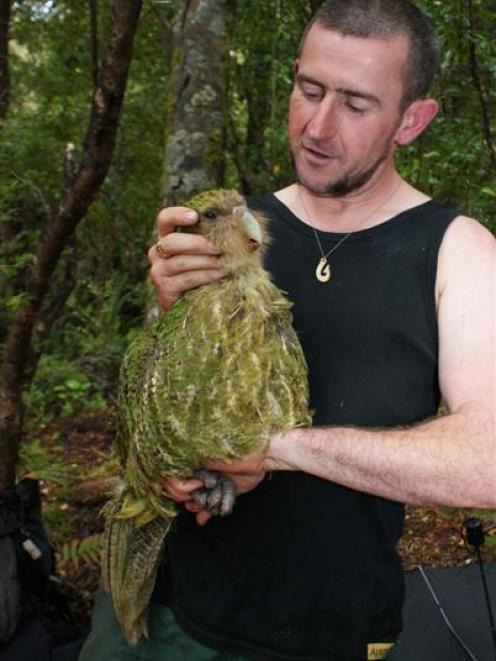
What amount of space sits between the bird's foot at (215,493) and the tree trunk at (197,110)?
2410 millimetres

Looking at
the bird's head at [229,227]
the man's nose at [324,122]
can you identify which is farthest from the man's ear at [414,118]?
the bird's head at [229,227]

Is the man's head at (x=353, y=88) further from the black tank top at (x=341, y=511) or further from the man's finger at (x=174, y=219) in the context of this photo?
the man's finger at (x=174, y=219)

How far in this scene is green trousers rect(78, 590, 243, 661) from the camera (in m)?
2.54

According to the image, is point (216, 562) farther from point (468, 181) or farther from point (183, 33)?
point (468, 181)

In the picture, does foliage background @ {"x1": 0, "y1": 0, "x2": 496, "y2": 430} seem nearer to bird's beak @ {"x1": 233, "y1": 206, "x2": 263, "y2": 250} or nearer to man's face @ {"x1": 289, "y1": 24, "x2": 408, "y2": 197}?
man's face @ {"x1": 289, "y1": 24, "x2": 408, "y2": 197}

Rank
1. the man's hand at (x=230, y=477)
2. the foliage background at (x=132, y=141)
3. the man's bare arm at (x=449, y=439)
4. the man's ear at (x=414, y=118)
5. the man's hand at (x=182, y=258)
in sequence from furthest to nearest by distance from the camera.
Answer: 1. the foliage background at (x=132, y=141)
2. the man's ear at (x=414, y=118)
3. the man's hand at (x=182, y=258)
4. the man's hand at (x=230, y=477)
5. the man's bare arm at (x=449, y=439)

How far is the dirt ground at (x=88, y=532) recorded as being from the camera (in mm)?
4867

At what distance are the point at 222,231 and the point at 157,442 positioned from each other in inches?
27.6

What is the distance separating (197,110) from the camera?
14.5 feet

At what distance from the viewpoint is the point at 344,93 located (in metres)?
2.51

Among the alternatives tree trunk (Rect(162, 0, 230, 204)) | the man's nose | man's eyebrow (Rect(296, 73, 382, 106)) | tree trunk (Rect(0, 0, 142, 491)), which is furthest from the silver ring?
tree trunk (Rect(162, 0, 230, 204))

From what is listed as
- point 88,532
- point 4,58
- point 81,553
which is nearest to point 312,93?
point 81,553

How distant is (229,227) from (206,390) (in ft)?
1.77

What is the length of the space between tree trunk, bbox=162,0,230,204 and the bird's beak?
2013mm
